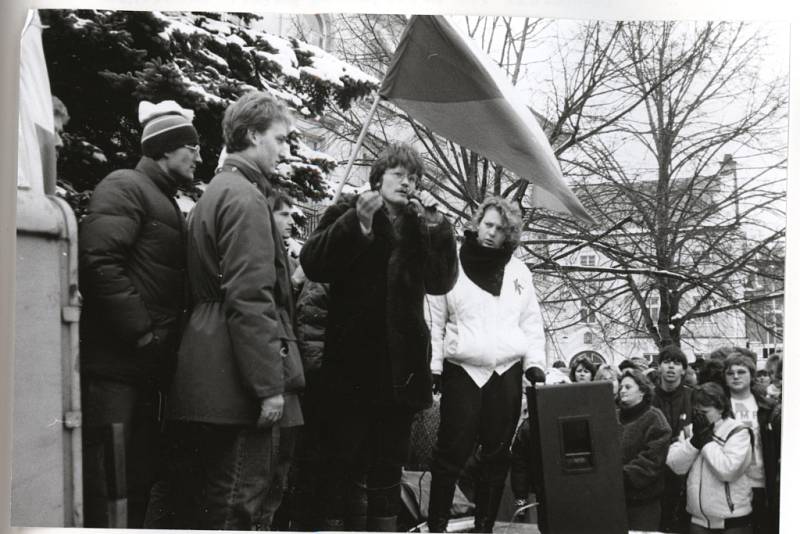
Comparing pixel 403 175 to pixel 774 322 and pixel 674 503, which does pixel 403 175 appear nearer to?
pixel 774 322

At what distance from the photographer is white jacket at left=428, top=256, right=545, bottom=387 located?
16.8 feet

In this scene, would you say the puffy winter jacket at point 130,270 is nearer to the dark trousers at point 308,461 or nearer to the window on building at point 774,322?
the dark trousers at point 308,461

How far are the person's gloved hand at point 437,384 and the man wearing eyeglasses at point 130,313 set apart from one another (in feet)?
4.65

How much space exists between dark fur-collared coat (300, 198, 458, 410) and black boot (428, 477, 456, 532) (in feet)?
1.49

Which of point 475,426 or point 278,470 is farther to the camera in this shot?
point 475,426

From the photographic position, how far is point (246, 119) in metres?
4.99

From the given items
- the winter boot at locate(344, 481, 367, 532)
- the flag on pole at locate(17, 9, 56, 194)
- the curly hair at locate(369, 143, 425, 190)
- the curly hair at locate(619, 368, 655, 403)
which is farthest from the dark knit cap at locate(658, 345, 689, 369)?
the flag on pole at locate(17, 9, 56, 194)

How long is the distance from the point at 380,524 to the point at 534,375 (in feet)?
3.85

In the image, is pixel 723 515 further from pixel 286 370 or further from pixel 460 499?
pixel 286 370

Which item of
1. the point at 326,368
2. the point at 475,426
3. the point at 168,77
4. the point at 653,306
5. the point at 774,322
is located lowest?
the point at 475,426

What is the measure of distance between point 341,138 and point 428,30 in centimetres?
77

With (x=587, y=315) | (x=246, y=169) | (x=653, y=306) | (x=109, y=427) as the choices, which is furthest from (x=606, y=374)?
(x=109, y=427)

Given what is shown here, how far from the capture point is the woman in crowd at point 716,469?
5121 mm

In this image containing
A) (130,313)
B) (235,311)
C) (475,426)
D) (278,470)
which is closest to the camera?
(235,311)
